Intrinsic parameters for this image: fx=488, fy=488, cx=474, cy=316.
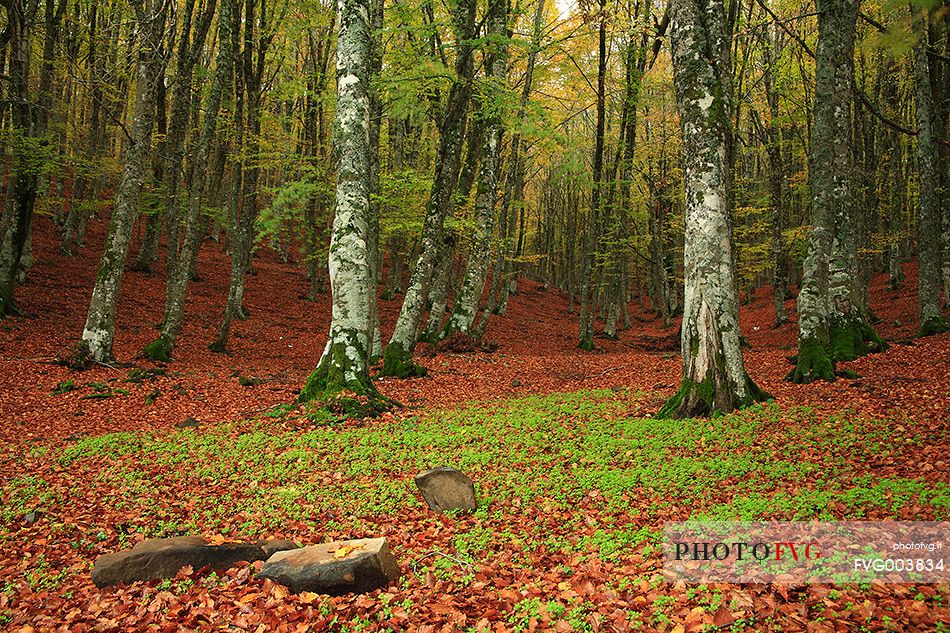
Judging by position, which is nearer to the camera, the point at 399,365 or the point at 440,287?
the point at 399,365

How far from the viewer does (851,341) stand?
10.5 metres

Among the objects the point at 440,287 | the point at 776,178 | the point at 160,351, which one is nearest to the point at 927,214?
the point at 776,178

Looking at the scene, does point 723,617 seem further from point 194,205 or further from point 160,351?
point 194,205

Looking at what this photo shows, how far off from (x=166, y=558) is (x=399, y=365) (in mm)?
7998

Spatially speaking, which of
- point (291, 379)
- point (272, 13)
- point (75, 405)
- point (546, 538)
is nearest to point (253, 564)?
point (546, 538)

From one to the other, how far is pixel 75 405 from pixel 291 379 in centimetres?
426

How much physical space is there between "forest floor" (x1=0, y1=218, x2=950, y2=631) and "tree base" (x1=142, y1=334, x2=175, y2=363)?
182 cm

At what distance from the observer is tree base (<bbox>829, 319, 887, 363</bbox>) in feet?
33.8

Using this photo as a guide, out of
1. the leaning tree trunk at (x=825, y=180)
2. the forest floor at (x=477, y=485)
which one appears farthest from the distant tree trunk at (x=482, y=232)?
the leaning tree trunk at (x=825, y=180)

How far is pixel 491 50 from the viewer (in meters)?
11.0

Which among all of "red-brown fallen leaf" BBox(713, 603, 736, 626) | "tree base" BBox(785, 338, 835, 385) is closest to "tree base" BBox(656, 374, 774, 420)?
"tree base" BBox(785, 338, 835, 385)

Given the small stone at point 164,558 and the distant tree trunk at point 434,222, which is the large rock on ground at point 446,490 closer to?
the small stone at point 164,558

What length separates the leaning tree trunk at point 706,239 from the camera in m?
6.95

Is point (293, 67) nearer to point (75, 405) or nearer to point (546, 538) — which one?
point (75, 405)
